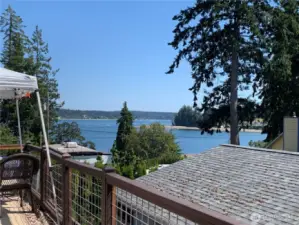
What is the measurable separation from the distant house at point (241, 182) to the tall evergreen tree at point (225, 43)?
7.81 metres

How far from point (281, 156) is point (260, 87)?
1330 cm

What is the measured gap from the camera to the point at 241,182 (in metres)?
13.8

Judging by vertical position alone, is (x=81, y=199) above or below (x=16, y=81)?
below

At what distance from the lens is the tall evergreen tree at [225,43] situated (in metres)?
23.3

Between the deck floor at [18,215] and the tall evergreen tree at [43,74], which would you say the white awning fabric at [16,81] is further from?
the tall evergreen tree at [43,74]

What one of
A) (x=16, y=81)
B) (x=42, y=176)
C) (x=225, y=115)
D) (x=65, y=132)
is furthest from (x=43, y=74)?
(x=16, y=81)

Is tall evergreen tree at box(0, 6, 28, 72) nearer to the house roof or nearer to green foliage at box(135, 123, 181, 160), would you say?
the house roof

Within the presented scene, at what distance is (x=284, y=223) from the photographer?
1005 centimetres

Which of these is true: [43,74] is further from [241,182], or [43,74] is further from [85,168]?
[85,168]

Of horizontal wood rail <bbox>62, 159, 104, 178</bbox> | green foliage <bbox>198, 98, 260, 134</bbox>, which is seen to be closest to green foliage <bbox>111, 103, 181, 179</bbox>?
green foliage <bbox>198, 98, 260, 134</bbox>

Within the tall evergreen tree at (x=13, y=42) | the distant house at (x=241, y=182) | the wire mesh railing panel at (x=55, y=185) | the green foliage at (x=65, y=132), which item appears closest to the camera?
the wire mesh railing panel at (x=55, y=185)

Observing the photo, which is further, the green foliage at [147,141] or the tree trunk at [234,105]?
the green foliage at [147,141]

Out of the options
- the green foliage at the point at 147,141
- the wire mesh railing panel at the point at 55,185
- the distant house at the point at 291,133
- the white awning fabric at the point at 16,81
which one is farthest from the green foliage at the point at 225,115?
the white awning fabric at the point at 16,81

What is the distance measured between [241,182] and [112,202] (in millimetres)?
11953
